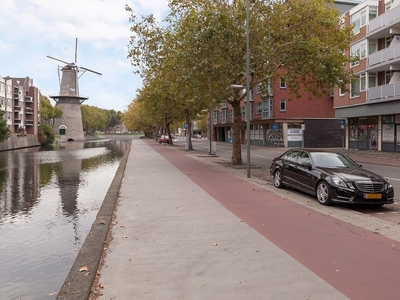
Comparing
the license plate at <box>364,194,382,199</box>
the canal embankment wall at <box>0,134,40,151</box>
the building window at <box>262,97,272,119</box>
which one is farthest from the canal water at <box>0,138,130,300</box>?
the canal embankment wall at <box>0,134,40,151</box>

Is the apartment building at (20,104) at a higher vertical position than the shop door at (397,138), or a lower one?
higher

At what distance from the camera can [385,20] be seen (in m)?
27.2

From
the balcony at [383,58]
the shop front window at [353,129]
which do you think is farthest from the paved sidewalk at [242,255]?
the shop front window at [353,129]

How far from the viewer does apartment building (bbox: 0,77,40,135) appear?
68938 millimetres

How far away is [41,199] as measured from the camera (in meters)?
11.7

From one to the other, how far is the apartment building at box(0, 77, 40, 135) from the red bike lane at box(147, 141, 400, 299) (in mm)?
68061

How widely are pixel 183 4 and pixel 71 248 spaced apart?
16.5 m

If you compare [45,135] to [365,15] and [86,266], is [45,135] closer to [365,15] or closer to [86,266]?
[365,15]

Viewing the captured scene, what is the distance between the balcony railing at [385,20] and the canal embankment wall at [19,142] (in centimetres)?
4266

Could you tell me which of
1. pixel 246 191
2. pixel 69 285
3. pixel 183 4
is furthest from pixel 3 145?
pixel 69 285

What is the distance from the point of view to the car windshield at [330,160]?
9.90 metres

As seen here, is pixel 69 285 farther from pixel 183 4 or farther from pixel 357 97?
pixel 357 97

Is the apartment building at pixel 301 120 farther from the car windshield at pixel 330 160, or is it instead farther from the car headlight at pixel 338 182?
the car headlight at pixel 338 182

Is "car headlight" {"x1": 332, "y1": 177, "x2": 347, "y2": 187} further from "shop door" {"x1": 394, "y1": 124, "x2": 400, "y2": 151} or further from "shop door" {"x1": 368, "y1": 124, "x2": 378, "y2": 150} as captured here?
"shop door" {"x1": 368, "y1": 124, "x2": 378, "y2": 150}
